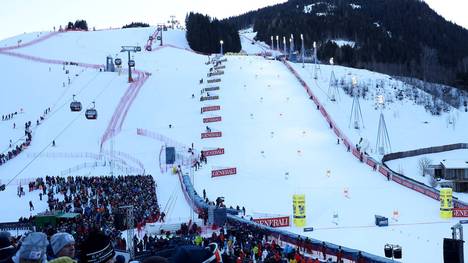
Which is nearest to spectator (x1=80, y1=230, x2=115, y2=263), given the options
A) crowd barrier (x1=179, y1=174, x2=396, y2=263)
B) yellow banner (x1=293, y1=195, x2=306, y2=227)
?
crowd barrier (x1=179, y1=174, x2=396, y2=263)

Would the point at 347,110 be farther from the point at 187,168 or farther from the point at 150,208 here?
the point at 150,208

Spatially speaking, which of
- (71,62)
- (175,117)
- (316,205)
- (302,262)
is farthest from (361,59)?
(302,262)

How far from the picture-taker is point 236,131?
38.4 meters

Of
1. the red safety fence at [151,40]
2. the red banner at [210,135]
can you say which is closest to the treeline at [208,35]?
the red safety fence at [151,40]

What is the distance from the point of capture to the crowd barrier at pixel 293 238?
14716 mm

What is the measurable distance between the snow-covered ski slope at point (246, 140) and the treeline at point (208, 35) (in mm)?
24878

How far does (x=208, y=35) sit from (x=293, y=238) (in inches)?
3169

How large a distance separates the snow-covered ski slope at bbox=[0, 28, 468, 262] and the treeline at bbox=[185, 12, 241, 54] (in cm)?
2488

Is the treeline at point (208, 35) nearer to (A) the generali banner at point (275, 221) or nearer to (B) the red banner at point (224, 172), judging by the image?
(B) the red banner at point (224, 172)

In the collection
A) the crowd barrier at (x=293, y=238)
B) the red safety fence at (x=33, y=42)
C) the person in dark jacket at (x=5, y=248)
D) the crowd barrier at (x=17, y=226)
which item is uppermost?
the red safety fence at (x=33, y=42)

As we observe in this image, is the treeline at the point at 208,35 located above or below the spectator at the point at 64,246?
above

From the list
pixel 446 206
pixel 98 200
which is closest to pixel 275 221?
pixel 446 206

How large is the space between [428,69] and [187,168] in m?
70.0

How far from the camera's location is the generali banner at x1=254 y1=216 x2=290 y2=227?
21062 millimetres
